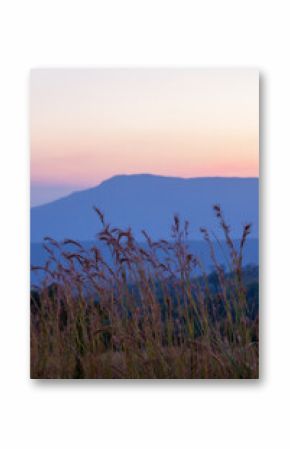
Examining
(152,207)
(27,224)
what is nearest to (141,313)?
(152,207)

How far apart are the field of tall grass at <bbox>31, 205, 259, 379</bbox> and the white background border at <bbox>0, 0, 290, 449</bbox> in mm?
72

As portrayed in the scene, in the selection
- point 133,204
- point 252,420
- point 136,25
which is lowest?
point 252,420

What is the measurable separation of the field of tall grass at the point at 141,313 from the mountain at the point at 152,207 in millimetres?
42

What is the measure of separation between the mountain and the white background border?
9cm

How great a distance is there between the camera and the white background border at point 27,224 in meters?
6.22

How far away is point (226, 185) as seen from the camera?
20.5ft

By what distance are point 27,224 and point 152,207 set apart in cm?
65

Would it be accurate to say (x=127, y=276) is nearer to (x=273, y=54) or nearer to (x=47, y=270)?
(x=47, y=270)

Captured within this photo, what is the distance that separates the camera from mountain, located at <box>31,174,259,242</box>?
20.4 ft

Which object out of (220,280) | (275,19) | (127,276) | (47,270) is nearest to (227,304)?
(220,280)

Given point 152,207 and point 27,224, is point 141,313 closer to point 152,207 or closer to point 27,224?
point 152,207

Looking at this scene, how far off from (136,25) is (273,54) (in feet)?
2.37

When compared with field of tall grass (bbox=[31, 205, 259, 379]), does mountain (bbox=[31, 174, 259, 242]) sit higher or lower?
higher

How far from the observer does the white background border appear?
622 centimetres
